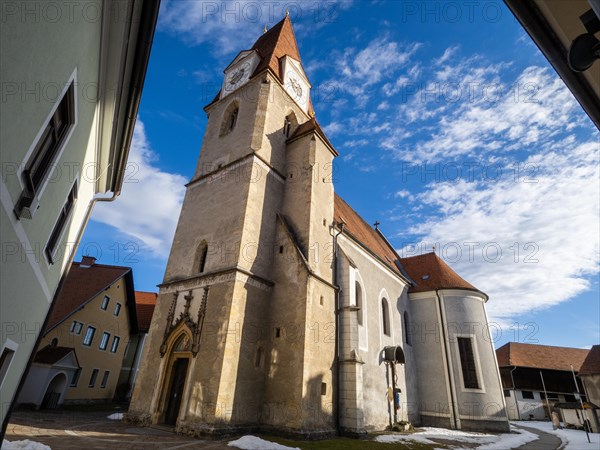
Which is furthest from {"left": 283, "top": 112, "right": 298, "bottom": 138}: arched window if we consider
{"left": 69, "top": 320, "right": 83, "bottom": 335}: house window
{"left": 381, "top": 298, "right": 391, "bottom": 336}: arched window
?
{"left": 69, "top": 320, "right": 83, "bottom": 335}: house window

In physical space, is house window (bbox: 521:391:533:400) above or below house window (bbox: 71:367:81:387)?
above

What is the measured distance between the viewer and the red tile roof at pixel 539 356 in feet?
121

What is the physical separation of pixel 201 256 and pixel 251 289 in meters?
3.35

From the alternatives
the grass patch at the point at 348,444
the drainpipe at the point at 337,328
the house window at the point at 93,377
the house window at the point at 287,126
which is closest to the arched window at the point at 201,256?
the drainpipe at the point at 337,328

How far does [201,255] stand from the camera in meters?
14.6

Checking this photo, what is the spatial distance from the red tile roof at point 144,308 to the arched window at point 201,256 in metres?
14.8

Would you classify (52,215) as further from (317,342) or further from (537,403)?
(537,403)

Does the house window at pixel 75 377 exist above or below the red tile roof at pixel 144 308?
below

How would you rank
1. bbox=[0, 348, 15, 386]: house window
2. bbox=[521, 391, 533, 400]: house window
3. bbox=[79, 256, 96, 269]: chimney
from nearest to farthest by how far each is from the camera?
1. bbox=[0, 348, 15, 386]: house window
2. bbox=[79, 256, 96, 269]: chimney
3. bbox=[521, 391, 533, 400]: house window

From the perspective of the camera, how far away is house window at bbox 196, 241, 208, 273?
14.3m

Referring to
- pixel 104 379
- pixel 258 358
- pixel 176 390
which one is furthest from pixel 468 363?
pixel 104 379

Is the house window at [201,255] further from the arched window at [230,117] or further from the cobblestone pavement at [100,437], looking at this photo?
the arched window at [230,117]

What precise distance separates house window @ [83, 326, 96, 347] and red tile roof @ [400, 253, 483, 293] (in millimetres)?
21110

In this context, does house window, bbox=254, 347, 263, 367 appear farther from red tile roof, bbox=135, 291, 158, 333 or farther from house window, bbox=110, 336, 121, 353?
red tile roof, bbox=135, 291, 158, 333
